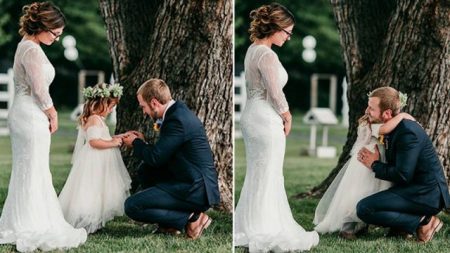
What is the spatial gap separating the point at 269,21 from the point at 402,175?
4.04 ft

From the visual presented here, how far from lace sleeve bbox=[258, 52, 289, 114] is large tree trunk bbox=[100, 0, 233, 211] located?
0.90 m

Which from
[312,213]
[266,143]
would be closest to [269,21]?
[266,143]

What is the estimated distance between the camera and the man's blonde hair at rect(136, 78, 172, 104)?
5.59 meters

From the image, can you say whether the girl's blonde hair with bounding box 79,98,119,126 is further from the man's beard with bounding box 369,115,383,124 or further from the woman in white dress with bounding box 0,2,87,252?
the man's beard with bounding box 369,115,383,124

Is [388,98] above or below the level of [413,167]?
above

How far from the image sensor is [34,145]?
5.56 m

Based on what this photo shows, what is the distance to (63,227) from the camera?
5.64 meters

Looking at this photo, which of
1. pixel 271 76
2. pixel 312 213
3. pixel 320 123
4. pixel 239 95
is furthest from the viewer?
pixel 239 95

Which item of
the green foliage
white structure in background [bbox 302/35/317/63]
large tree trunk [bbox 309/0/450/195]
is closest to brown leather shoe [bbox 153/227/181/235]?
large tree trunk [bbox 309/0/450/195]

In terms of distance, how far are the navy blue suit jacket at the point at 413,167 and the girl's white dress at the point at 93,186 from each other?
1.62m

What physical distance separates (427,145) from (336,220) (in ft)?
2.44

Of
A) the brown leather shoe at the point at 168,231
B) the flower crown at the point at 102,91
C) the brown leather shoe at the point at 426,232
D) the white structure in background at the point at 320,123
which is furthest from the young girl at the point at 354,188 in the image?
the white structure in background at the point at 320,123

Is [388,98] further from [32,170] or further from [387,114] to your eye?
[32,170]

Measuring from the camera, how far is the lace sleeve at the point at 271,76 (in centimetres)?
542
